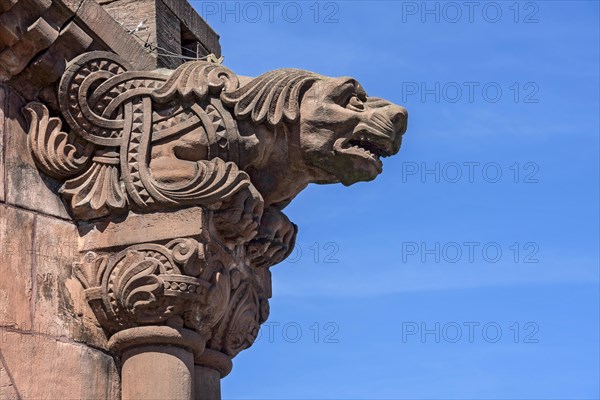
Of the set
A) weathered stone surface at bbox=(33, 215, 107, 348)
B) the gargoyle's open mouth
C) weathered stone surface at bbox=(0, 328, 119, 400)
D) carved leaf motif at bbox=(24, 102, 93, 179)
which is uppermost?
the gargoyle's open mouth

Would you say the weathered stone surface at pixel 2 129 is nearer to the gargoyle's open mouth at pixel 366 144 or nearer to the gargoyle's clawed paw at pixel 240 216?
the gargoyle's clawed paw at pixel 240 216

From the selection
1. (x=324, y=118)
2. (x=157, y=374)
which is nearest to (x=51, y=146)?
(x=157, y=374)

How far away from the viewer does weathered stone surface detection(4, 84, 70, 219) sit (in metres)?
8.00

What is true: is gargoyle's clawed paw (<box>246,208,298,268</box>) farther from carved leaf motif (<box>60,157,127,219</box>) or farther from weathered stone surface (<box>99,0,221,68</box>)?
weathered stone surface (<box>99,0,221,68</box>)

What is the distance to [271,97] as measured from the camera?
8.41 meters

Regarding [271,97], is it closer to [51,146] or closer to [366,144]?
[366,144]

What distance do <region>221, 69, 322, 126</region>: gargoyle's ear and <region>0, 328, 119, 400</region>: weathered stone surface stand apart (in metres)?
1.58

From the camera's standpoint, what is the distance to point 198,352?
827cm

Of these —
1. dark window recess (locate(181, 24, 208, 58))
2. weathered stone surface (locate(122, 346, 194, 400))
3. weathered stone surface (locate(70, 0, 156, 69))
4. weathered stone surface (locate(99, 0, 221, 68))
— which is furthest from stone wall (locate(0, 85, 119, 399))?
dark window recess (locate(181, 24, 208, 58))

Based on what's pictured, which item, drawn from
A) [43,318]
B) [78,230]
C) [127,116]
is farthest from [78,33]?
[43,318]

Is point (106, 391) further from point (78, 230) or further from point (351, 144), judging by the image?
point (351, 144)

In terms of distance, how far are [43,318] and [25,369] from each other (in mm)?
338

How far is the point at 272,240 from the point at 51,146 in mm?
1460

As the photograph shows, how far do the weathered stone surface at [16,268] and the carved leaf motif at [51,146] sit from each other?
1.11ft
